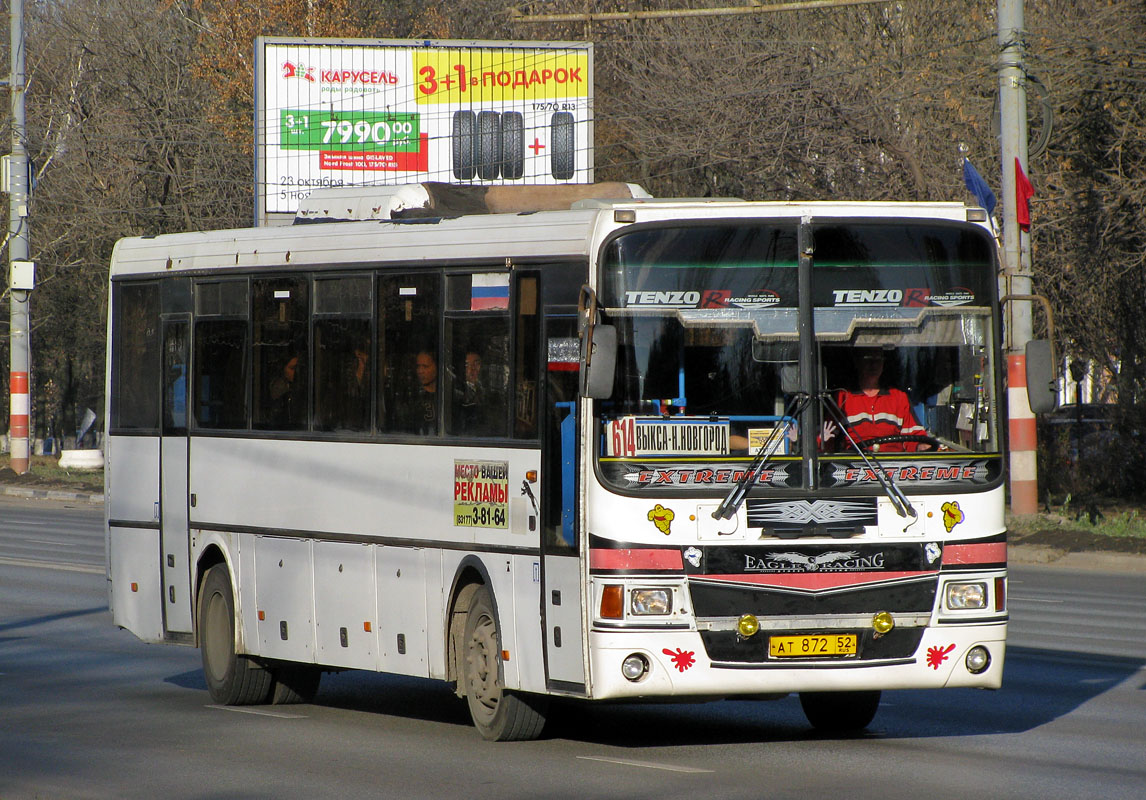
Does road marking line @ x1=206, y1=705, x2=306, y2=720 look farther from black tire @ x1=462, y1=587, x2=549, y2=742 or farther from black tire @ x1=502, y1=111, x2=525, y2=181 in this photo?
black tire @ x1=502, y1=111, x2=525, y2=181

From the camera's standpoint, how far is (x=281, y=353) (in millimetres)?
11469

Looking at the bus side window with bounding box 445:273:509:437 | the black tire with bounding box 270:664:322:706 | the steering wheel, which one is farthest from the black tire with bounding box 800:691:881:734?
the black tire with bounding box 270:664:322:706

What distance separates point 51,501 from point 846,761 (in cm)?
3114

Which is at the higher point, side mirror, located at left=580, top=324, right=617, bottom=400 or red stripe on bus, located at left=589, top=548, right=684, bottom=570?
side mirror, located at left=580, top=324, right=617, bottom=400

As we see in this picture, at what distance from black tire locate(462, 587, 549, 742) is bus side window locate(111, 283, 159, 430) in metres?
3.88

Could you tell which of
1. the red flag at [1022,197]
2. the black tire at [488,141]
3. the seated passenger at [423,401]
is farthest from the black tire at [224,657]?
the black tire at [488,141]

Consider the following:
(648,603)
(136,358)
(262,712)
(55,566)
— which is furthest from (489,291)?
(55,566)

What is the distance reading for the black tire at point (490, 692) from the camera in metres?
9.54

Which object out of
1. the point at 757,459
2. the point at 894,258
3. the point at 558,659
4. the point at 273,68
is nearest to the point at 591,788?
the point at 558,659

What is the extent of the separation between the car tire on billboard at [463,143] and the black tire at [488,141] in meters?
0.18

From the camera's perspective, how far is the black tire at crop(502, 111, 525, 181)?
121 feet

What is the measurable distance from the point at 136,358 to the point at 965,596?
6.48m

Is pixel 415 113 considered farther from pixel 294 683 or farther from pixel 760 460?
pixel 760 460

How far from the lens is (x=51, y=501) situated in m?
37.7
